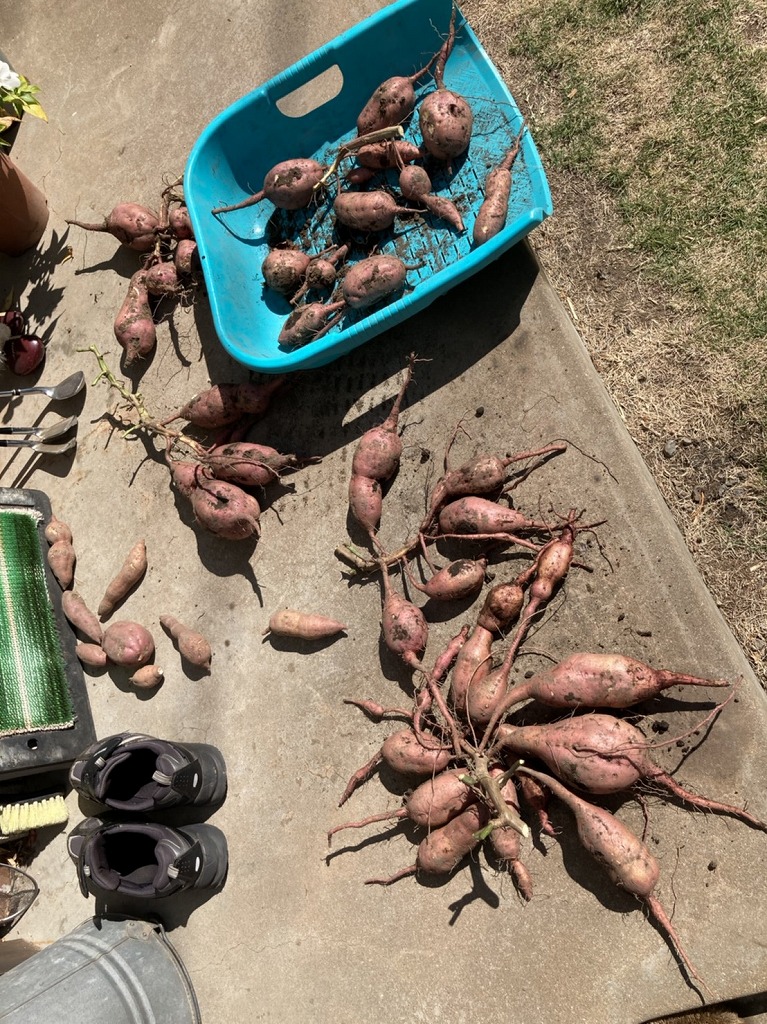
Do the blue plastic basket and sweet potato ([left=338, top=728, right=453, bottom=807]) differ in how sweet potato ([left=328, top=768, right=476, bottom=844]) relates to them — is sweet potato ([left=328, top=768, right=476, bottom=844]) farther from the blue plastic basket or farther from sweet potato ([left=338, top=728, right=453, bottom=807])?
the blue plastic basket

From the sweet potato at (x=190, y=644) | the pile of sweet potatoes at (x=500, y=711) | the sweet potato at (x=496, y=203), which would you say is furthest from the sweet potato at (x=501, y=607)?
the sweet potato at (x=496, y=203)

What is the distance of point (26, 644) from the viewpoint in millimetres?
2990

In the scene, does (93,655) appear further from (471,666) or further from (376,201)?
(376,201)

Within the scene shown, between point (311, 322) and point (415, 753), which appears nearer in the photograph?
point (415, 753)

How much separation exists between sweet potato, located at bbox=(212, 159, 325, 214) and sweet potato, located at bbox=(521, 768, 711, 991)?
2399 millimetres

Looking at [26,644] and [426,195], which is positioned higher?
[426,195]

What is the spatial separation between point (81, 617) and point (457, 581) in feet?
5.51

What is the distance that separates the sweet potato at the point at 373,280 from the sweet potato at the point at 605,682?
59.2 inches

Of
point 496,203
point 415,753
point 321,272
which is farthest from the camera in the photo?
point 321,272

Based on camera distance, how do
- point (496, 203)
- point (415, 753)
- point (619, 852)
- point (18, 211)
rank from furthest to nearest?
1. point (18, 211)
2. point (496, 203)
3. point (415, 753)
4. point (619, 852)

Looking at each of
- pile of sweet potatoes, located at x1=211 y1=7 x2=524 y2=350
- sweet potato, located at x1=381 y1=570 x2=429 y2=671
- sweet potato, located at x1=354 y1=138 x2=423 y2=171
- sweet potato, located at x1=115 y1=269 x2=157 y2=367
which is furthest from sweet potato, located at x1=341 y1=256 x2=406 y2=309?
sweet potato, located at x1=381 y1=570 x2=429 y2=671

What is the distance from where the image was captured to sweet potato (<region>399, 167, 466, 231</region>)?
9.18 feet

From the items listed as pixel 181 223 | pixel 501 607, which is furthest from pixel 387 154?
pixel 501 607

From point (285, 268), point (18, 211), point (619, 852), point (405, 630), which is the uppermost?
point (18, 211)
